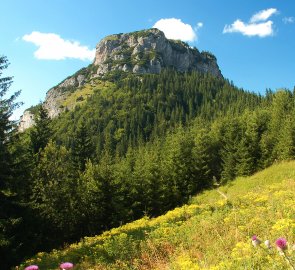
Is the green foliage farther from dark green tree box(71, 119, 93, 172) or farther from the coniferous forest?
dark green tree box(71, 119, 93, 172)

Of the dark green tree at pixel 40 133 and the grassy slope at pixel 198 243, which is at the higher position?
the dark green tree at pixel 40 133

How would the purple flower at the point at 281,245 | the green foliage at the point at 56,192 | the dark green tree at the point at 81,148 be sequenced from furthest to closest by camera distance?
1. the dark green tree at the point at 81,148
2. the green foliage at the point at 56,192
3. the purple flower at the point at 281,245

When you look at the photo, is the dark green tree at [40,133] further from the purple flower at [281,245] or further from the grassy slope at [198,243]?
the purple flower at [281,245]

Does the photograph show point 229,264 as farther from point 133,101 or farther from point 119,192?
point 133,101

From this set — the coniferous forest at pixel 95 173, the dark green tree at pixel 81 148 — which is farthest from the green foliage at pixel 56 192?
the dark green tree at pixel 81 148

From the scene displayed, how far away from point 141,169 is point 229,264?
38.0 m

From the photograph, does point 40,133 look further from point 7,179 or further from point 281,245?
point 281,245

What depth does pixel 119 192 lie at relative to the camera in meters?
35.4

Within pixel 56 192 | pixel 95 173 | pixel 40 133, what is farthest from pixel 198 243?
pixel 40 133

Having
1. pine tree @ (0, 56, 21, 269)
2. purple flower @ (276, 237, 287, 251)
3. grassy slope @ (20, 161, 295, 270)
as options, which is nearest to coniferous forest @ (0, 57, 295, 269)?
pine tree @ (0, 56, 21, 269)

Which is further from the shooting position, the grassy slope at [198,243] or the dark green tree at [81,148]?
the dark green tree at [81,148]

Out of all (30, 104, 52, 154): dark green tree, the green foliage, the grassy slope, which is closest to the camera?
the grassy slope

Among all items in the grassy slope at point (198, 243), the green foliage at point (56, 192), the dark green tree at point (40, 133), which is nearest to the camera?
the grassy slope at point (198, 243)

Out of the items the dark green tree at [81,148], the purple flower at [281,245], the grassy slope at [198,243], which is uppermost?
the dark green tree at [81,148]
